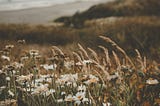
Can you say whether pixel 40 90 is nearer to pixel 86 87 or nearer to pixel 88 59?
pixel 86 87

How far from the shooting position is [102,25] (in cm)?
595

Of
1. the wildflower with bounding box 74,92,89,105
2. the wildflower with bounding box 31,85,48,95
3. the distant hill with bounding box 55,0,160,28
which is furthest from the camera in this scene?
the distant hill with bounding box 55,0,160,28

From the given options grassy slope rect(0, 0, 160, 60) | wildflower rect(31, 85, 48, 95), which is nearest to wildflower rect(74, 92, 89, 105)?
wildflower rect(31, 85, 48, 95)

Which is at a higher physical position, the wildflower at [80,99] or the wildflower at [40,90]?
the wildflower at [40,90]

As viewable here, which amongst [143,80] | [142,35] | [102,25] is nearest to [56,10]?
[102,25]

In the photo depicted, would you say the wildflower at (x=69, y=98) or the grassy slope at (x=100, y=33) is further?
the grassy slope at (x=100, y=33)

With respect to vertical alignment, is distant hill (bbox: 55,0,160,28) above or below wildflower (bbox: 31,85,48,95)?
above

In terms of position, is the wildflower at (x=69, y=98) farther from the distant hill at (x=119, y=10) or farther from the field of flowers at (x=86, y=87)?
the distant hill at (x=119, y=10)

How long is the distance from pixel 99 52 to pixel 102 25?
3.66ft

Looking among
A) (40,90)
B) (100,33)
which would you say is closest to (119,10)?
(100,33)

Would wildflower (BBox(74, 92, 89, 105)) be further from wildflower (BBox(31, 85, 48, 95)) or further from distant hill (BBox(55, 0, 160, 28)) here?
distant hill (BBox(55, 0, 160, 28))

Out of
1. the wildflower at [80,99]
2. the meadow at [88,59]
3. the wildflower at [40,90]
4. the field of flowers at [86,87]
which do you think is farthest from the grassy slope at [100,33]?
the wildflower at [80,99]

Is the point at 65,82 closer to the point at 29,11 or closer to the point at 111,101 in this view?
the point at 111,101

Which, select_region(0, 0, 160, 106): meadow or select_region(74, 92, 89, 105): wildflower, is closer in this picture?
select_region(74, 92, 89, 105): wildflower
